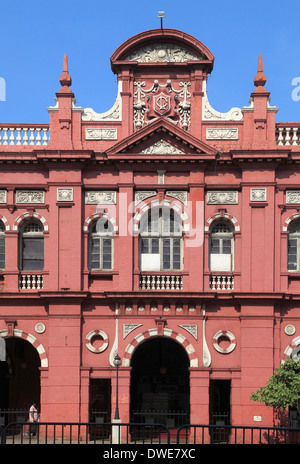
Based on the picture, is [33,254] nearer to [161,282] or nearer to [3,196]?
[3,196]

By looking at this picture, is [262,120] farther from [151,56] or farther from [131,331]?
[131,331]

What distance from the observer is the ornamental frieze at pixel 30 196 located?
120 ft

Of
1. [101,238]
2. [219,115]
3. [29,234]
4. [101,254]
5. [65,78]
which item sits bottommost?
[101,254]

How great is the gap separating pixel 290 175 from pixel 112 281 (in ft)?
27.6

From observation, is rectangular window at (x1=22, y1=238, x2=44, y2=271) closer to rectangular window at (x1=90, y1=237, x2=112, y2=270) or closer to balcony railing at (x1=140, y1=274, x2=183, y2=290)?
rectangular window at (x1=90, y1=237, x2=112, y2=270)

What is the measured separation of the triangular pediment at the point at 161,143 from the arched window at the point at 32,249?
4.51 metres

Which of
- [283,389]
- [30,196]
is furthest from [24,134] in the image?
[283,389]

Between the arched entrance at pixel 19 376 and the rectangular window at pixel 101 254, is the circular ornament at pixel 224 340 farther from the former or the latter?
the arched entrance at pixel 19 376

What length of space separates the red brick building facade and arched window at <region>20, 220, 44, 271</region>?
0.06m

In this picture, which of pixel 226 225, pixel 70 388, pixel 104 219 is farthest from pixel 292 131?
pixel 70 388

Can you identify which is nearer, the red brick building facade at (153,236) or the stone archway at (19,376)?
the red brick building facade at (153,236)

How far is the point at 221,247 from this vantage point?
36.2 m

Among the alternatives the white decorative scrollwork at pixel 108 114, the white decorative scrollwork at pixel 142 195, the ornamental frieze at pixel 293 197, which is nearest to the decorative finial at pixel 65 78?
the white decorative scrollwork at pixel 108 114

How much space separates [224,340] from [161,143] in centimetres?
837
